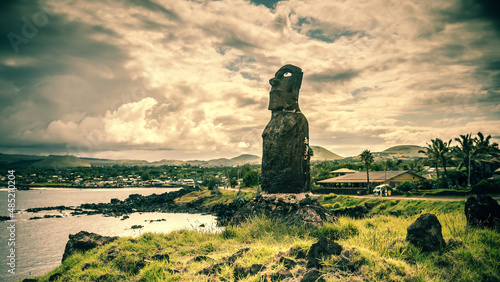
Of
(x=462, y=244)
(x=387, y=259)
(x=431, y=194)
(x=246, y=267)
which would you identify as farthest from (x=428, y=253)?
(x=431, y=194)

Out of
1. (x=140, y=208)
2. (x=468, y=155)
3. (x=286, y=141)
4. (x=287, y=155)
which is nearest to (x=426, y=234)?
(x=287, y=155)

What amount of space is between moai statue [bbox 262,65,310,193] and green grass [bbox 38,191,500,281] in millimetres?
2708

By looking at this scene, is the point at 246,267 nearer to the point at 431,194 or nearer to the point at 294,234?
the point at 294,234

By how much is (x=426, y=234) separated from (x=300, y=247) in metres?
3.18

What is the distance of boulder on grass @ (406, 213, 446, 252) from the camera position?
7.43 m

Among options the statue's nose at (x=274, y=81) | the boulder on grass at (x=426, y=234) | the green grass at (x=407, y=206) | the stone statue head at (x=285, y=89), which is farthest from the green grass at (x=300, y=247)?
the green grass at (x=407, y=206)

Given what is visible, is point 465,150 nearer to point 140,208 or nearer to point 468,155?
point 468,155

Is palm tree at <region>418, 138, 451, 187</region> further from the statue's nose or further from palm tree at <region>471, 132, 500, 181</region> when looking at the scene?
the statue's nose

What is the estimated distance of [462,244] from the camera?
7500 millimetres

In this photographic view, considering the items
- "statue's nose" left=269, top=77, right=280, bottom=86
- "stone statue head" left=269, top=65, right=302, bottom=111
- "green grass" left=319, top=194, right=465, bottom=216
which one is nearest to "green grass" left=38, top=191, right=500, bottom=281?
"stone statue head" left=269, top=65, right=302, bottom=111

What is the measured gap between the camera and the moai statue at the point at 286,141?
45.2 feet

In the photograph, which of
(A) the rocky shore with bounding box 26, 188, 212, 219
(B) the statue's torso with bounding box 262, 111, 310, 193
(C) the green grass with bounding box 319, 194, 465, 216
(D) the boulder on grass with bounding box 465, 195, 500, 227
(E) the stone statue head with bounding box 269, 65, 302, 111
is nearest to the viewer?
(D) the boulder on grass with bounding box 465, 195, 500, 227

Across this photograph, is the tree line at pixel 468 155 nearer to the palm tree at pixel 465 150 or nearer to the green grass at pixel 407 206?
the palm tree at pixel 465 150

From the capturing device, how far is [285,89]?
14.6 m
